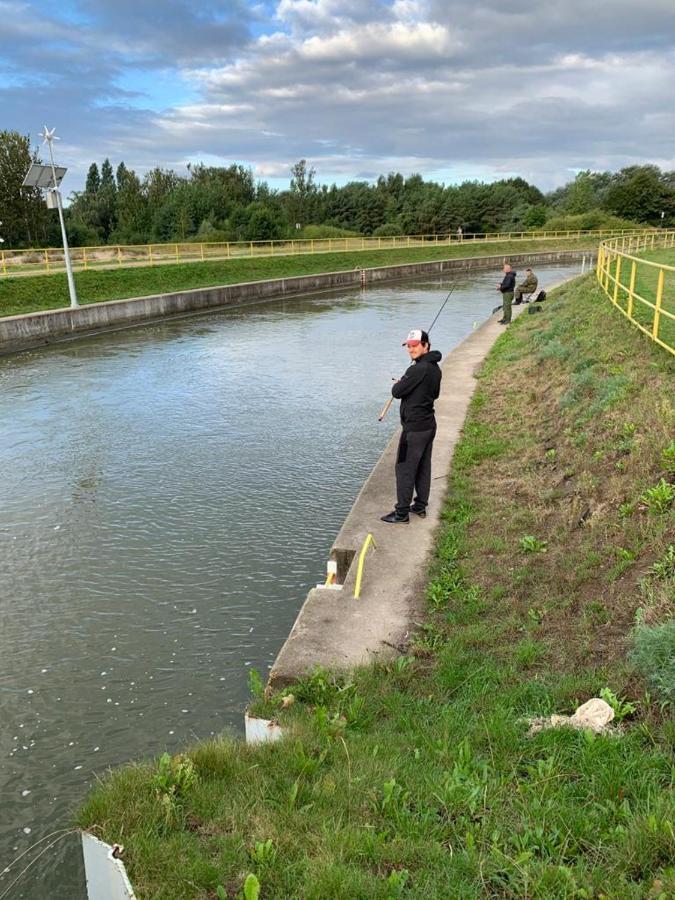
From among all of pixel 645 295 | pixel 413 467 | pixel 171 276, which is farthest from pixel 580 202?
pixel 413 467

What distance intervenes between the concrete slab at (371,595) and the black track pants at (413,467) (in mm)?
235

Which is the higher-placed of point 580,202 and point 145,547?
point 580,202

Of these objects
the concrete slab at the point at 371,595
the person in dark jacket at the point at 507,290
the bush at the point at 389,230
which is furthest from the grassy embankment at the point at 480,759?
the bush at the point at 389,230

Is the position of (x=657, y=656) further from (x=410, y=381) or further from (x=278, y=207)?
(x=278, y=207)

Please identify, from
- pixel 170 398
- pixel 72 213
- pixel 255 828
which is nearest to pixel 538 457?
pixel 255 828

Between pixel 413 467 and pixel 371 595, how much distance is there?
151 centimetres

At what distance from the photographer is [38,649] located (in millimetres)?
5816

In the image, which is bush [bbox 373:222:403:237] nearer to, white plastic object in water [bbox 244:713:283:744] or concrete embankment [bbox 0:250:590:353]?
concrete embankment [bbox 0:250:590:353]

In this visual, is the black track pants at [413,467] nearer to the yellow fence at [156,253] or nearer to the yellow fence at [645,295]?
the yellow fence at [645,295]

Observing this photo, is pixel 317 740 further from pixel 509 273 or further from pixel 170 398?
pixel 509 273

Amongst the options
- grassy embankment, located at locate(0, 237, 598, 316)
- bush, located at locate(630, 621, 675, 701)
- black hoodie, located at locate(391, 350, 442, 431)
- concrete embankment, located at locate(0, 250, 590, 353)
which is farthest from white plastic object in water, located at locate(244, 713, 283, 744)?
grassy embankment, located at locate(0, 237, 598, 316)

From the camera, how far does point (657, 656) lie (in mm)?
3775

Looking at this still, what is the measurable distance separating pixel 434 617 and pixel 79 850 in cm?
270

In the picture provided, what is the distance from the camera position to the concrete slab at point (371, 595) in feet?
15.6
